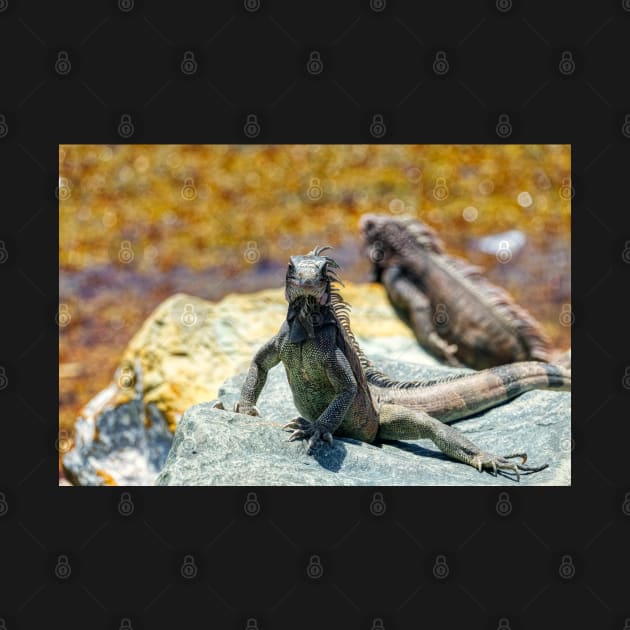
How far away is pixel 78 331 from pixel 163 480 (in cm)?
1056

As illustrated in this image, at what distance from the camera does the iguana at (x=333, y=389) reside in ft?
25.2

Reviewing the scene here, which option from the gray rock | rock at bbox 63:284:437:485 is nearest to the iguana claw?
rock at bbox 63:284:437:485

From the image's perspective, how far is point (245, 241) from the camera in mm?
19859

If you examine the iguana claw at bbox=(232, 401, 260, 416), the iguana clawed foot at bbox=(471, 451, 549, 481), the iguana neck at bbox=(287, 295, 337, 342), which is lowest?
the iguana clawed foot at bbox=(471, 451, 549, 481)

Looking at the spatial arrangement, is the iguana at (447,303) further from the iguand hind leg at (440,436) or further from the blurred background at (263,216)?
the iguand hind leg at (440,436)

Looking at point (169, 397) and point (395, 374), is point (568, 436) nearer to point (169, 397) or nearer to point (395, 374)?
point (395, 374)

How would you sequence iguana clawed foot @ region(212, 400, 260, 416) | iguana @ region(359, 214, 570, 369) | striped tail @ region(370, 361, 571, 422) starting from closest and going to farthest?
iguana clawed foot @ region(212, 400, 260, 416) < striped tail @ region(370, 361, 571, 422) < iguana @ region(359, 214, 570, 369)

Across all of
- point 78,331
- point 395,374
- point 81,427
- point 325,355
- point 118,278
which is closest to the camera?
point 325,355

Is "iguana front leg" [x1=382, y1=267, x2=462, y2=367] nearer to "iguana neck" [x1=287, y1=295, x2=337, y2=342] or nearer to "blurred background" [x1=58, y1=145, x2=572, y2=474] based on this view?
"blurred background" [x1=58, y1=145, x2=572, y2=474]

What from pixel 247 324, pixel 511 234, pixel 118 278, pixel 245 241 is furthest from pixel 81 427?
pixel 511 234

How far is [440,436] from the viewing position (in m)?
8.16

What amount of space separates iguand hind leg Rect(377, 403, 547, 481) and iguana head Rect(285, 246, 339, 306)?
4.82 feet

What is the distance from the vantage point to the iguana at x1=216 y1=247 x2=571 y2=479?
7.67 m

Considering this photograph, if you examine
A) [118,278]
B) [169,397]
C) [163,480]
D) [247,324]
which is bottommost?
[163,480]
